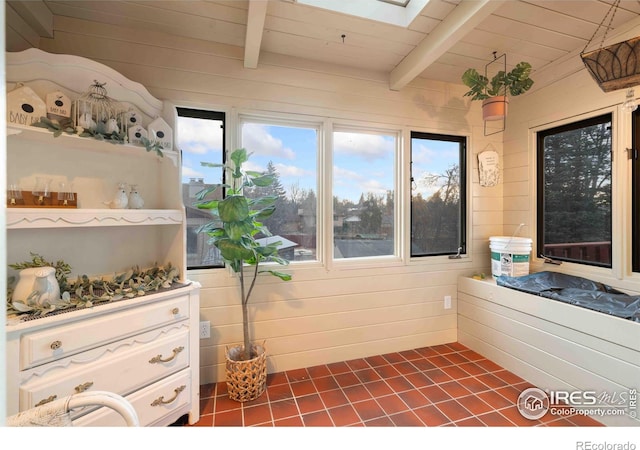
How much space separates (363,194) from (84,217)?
1.94 meters

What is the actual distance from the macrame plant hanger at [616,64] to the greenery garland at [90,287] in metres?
2.66

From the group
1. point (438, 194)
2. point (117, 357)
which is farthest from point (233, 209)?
point (438, 194)

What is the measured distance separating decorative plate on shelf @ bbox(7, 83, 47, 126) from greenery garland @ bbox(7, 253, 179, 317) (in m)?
0.64

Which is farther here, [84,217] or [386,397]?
[386,397]

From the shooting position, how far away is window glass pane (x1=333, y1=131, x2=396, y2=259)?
245 centimetres

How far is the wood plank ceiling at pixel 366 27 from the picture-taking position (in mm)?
1671

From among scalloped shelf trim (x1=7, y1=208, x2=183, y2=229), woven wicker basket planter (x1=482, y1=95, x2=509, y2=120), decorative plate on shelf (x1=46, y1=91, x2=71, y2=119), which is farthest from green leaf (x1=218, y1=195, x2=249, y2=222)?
woven wicker basket planter (x1=482, y1=95, x2=509, y2=120)

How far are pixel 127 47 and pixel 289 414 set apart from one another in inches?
102

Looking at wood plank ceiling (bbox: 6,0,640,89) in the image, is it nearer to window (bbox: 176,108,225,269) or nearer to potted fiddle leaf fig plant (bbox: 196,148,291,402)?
window (bbox: 176,108,225,269)

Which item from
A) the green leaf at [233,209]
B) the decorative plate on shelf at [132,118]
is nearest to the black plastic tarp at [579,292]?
the green leaf at [233,209]

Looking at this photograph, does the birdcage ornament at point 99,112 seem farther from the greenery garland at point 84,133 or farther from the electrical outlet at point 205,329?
the electrical outlet at point 205,329

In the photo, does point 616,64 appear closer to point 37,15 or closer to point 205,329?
point 205,329

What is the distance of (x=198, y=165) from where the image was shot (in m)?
2.07
